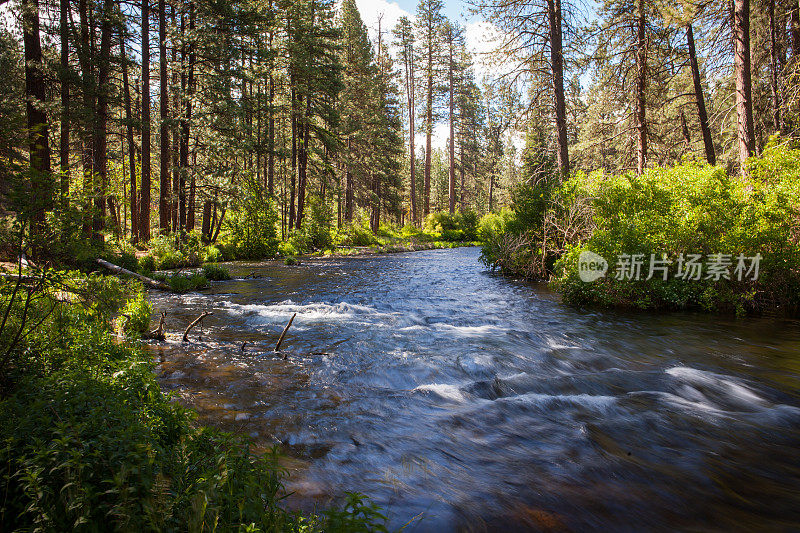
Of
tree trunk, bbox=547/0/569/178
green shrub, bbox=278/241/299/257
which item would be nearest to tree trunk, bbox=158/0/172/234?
green shrub, bbox=278/241/299/257

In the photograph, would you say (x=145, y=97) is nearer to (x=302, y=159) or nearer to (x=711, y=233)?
(x=302, y=159)

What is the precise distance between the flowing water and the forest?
0.14 ft

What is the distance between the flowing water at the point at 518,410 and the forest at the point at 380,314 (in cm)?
4

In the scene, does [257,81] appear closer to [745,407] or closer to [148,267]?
[148,267]

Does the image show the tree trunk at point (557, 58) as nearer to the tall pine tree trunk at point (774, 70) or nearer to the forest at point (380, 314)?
the forest at point (380, 314)

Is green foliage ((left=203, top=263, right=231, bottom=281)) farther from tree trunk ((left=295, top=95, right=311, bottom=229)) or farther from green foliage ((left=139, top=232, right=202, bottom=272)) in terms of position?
tree trunk ((left=295, top=95, right=311, bottom=229))

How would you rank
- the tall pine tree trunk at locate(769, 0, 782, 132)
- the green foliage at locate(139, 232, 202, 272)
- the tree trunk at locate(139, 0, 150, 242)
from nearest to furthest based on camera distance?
the tall pine tree trunk at locate(769, 0, 782, 132), the green foliage at locate(139, 232, 202, 272), the tree trunk at locate(139, 0, 150, 242)

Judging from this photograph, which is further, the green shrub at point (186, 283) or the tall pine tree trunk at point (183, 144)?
the tall pine tree trunk at point (183, 144)

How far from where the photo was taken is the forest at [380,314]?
2.80 meters

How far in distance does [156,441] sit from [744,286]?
12.0m

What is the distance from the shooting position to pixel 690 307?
34.3ft

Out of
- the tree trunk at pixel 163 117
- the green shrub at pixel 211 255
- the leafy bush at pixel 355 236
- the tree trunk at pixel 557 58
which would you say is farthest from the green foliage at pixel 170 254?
the tree trunk at pixel 557 58

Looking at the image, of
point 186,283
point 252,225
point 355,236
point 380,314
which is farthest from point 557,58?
point 355,236

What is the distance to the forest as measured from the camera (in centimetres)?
280
